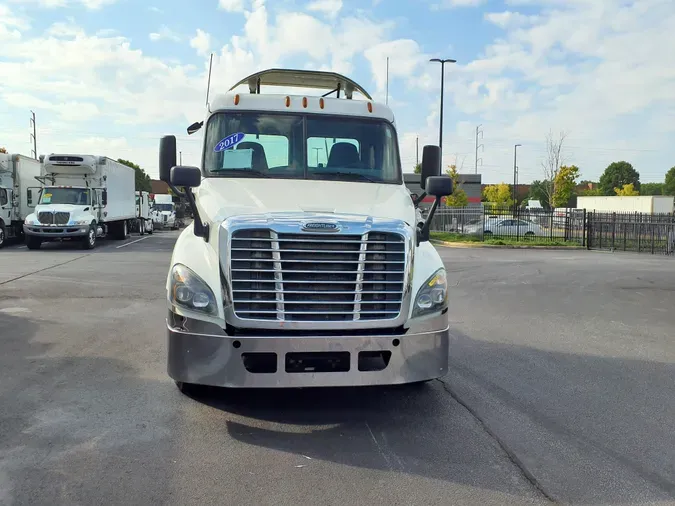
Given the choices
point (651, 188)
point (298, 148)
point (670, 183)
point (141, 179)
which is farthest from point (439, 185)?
point (651, 188)

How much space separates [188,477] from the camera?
13.6 feet

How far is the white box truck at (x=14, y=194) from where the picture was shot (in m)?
25.5

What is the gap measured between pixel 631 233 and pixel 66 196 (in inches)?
925

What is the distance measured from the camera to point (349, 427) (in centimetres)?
514

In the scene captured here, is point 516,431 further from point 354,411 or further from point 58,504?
point 58,504

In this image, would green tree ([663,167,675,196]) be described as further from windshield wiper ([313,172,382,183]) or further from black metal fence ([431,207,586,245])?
windshield wiper ([313,172,382,183])

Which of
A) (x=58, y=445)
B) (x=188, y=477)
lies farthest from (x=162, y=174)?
(x=188, y=477)

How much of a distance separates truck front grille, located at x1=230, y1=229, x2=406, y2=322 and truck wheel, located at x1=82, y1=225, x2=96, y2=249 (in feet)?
70.3

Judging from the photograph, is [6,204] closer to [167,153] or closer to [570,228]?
[167,153]

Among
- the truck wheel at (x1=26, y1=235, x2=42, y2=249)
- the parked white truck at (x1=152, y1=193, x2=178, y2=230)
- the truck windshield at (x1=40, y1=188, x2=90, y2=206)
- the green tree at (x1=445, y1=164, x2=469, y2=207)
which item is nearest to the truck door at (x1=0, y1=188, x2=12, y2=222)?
the truck windshield at (x1=40, y1=188, x2=90, y2=206)

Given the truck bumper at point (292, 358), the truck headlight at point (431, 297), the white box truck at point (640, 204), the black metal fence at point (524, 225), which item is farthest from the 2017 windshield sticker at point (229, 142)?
the white box truck at point (640, 204)

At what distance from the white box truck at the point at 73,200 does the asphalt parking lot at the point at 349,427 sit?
1540 cm

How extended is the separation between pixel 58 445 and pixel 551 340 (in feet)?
21.0

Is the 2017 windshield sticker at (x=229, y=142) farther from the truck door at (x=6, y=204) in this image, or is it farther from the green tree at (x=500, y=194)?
the green tree at (x=500, y=194)
